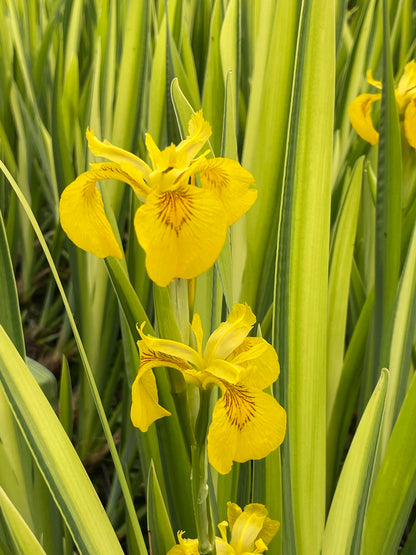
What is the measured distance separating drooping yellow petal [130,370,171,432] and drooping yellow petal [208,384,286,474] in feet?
0.12

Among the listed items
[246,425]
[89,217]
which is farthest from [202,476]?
[89,217]

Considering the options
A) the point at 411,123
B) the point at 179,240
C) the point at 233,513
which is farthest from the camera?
the point at 411,123

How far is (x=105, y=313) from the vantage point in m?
0.86

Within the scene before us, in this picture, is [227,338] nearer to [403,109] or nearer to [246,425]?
[246,425]

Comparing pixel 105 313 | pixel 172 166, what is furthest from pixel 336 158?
pixel 172 166

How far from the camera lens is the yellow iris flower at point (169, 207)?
29 cm

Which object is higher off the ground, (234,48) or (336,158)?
(234,48)

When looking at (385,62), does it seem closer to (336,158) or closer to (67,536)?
(336,158)

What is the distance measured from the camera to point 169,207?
11.8 inches

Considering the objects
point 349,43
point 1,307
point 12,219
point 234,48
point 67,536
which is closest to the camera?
point 1,307

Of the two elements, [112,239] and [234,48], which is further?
[234,48]

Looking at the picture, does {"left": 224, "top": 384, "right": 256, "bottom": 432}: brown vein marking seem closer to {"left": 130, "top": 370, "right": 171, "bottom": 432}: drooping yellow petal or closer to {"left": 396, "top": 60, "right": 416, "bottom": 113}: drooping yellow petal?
{"left": 130, "top": 370, "right": 171, "bottom": 432}: drooping yellow petal

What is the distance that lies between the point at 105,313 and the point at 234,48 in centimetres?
40

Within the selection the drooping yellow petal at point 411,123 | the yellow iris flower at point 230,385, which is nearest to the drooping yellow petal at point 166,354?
the yellow iris flower at point 230,385
